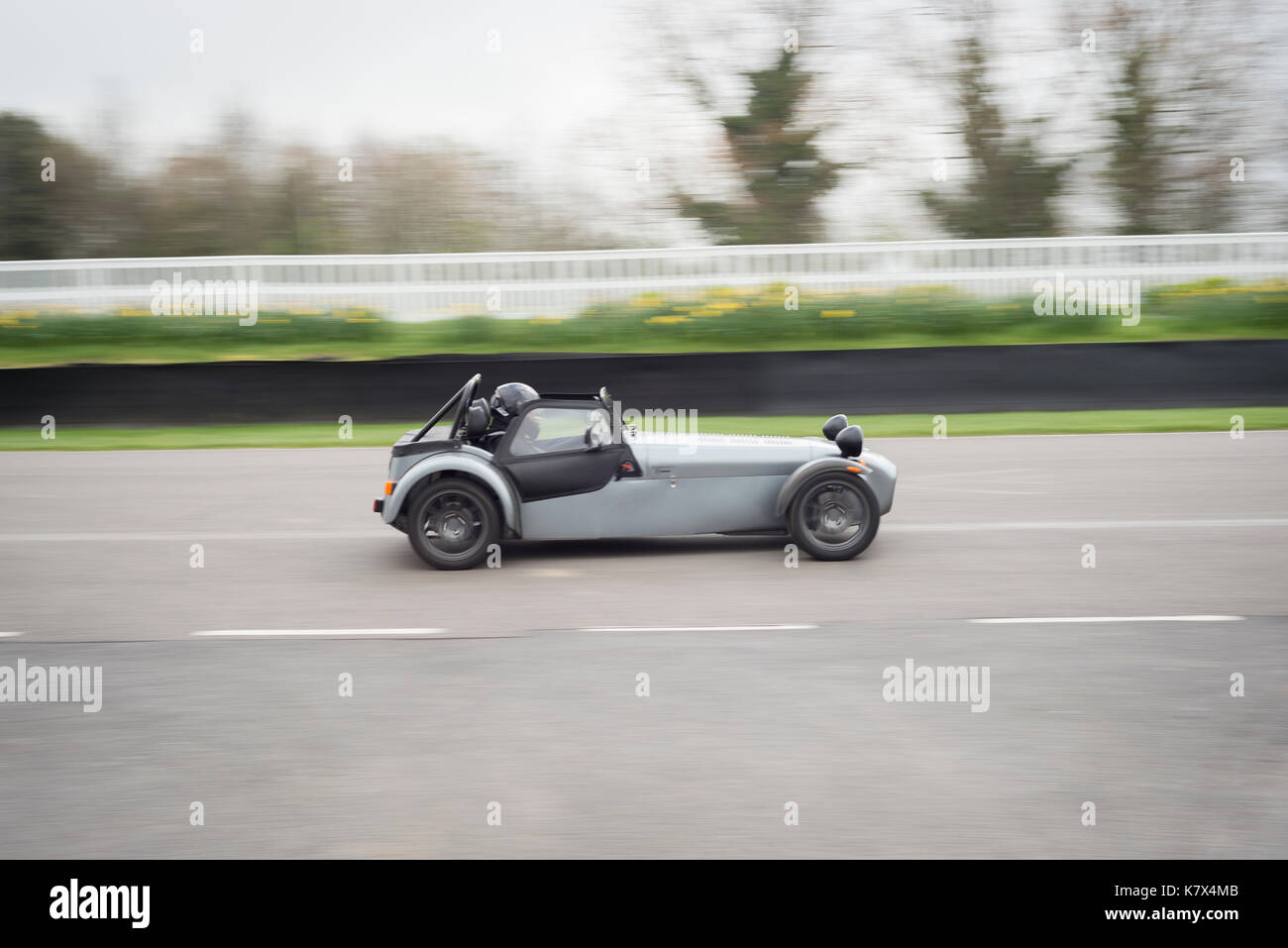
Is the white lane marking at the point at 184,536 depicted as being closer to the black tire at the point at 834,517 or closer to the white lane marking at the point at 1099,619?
the black tire at the point at 834,517

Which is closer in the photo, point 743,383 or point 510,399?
point 510,399

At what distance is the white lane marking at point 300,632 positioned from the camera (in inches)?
234

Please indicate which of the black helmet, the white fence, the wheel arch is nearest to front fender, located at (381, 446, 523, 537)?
the black helmet

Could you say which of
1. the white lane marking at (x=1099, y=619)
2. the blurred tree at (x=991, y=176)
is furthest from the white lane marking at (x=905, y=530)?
the blurred tree at (x=991, y=176)

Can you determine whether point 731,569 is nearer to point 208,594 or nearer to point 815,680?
point 815,680

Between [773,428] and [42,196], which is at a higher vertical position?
[42,196]

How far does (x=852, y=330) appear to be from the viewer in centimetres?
1847

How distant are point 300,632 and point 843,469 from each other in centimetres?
346

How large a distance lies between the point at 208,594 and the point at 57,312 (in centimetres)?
1492

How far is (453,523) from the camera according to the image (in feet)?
24.0

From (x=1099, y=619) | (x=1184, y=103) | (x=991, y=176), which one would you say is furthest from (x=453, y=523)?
(x=1184, y=103)

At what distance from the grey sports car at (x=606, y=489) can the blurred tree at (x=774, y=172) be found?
17015mm

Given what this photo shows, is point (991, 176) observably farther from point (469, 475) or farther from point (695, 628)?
point (695, 628)

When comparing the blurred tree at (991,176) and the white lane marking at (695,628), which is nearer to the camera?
the white lane marking at (695,628)
